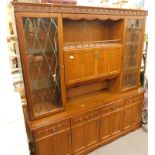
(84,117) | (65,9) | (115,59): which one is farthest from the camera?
(115,59)

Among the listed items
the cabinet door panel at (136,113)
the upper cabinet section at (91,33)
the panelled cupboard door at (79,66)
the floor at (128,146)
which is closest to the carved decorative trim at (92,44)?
the upper cabinet section at (91,33)

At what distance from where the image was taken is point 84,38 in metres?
2.37

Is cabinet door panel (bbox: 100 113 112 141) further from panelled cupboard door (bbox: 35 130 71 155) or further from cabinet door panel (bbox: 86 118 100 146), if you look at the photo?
panelled cupboard door (bbox: 35 130 71 155)

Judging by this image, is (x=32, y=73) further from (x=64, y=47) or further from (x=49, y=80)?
(x=64, y=47)

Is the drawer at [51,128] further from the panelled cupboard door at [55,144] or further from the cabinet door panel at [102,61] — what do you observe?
the cabinet door panel at [102,61]

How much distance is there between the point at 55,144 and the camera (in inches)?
79.6

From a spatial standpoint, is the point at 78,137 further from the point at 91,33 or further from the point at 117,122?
the point at 91,33

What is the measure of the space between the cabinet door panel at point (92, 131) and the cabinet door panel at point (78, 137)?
0.09m

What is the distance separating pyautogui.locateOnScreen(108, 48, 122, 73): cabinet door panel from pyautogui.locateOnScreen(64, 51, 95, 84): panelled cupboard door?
0.33 metres

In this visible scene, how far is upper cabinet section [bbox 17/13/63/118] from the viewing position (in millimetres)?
1675

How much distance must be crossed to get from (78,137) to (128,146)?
0.94 m

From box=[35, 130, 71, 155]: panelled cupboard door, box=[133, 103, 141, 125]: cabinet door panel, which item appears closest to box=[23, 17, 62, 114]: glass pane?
box=[35, 130, 71, 155]: panelled cupboard door

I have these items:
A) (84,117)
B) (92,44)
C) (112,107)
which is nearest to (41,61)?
(92,44)
